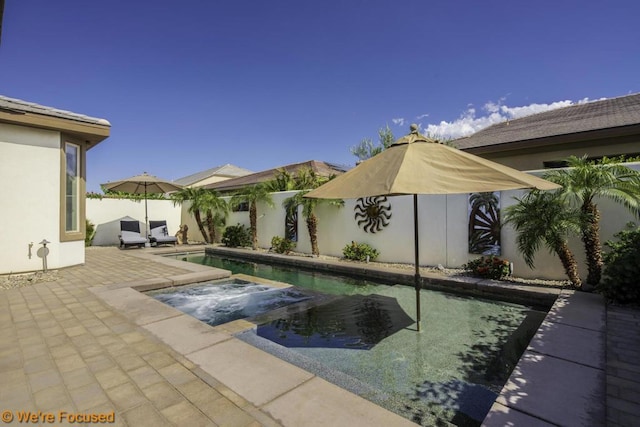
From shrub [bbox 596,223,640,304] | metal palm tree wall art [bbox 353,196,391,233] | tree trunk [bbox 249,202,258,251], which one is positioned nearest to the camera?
shrub [bbox 596,223,640,304]

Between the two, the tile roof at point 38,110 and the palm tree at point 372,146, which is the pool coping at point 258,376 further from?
the palm tree at point 372,146

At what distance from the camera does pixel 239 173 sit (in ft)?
118

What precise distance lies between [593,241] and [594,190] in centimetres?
96

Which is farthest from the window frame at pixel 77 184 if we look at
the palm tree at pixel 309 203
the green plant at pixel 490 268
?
the green plant at pixel 490 268

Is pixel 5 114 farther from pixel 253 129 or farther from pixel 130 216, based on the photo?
pixel 253 129

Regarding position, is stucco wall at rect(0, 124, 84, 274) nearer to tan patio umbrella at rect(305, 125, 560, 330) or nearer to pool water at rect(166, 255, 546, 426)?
pool water at rect(166, 255, 546, 426)

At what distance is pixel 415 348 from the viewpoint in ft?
12.7

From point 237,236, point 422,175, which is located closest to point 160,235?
point 237,236

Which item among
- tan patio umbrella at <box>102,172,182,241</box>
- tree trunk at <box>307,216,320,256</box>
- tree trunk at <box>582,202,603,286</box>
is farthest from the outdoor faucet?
tree trunk at <box>582,202,603,286</box>

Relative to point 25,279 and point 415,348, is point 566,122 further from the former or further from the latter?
point 25,279

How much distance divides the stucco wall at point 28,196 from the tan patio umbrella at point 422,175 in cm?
779

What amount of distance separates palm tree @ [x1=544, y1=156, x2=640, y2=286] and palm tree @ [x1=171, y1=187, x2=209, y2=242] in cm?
1448

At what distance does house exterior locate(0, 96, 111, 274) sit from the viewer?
7078mm

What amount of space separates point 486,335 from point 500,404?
217 cm
